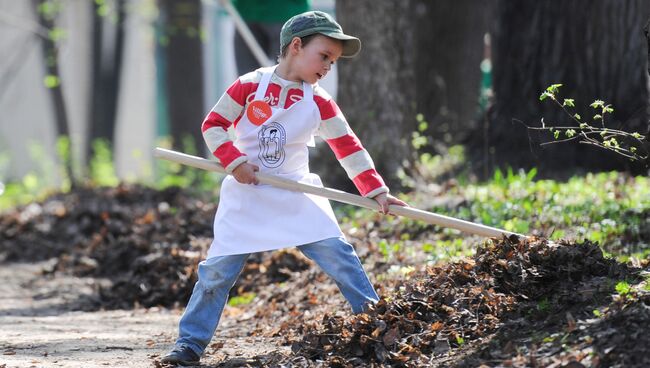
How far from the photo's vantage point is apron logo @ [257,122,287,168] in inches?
204

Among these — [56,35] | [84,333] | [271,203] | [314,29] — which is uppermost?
[56,35]

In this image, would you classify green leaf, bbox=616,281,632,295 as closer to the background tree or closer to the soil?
the soil

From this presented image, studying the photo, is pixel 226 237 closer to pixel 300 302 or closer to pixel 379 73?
pixel 300 302

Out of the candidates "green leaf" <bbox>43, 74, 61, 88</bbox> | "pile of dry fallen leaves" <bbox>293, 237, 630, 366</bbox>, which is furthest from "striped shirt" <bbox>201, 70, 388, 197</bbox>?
"green leaf" <bbox>43, 74, 61, 88</bbox>

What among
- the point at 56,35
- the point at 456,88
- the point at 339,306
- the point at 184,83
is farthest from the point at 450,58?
the point at 184,83

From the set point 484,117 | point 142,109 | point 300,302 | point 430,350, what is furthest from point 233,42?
point 142,109

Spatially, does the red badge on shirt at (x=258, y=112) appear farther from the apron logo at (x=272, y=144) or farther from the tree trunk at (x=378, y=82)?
the tree trunk at (x=378, y=82)

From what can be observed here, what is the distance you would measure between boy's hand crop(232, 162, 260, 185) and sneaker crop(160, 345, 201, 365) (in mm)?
820

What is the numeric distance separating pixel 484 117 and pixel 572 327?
5.52 meters

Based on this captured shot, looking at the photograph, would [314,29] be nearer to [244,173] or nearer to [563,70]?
[244,173]

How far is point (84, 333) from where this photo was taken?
644cm

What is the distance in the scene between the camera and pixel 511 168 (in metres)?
9.38

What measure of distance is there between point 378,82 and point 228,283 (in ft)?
15.2

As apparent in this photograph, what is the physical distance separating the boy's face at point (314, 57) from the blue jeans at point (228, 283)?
2.54 ft
